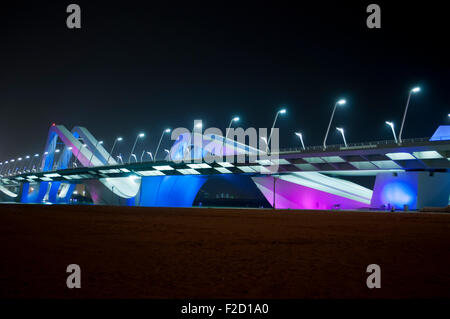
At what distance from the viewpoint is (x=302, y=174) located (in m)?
50.1

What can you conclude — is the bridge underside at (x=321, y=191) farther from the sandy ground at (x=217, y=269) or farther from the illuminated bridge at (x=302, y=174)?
the sandy ground at (x=217, y=269)

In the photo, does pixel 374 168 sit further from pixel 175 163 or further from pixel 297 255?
pixel 297 255

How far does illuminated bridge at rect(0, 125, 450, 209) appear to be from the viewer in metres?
37.9

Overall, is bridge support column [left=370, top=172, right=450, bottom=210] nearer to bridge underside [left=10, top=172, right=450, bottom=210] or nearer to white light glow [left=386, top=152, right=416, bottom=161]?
bridge underside [left=10, top=172, right=450, bottom=210]

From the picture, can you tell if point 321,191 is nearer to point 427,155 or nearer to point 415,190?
point 415,190

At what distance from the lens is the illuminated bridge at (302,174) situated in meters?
37.9

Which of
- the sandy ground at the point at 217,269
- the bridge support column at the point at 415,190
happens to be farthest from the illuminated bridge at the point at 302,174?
the sandy ground at the point at 217,269

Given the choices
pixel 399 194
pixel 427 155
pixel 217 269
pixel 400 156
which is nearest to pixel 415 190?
pixel 399 194

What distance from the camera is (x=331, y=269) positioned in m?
5.89

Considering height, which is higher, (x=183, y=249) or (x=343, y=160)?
(x=343, y=160)

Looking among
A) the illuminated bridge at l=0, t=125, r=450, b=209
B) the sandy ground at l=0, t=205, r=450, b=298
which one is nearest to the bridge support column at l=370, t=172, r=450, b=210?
the illuminated bridge at l=0, t=125, r=450, b=209
